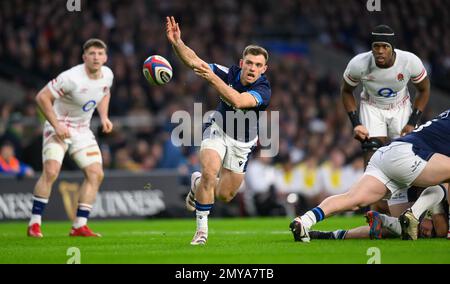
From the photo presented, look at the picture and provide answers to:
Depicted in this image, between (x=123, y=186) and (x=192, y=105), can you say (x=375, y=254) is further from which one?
(x=192, y=105)

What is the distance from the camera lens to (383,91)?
1178 centimetres

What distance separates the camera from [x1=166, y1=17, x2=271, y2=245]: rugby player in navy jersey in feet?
31.2

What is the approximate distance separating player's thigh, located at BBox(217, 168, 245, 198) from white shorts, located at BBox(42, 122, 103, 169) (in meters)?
2.23

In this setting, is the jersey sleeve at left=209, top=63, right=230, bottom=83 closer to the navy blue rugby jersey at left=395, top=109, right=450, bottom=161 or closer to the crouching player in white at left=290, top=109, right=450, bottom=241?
the crouching player in white at left=290, top=109, right=450, bottom=241

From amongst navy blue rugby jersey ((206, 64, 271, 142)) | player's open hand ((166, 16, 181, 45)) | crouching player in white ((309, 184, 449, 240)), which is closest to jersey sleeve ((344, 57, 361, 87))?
navy blue rugby jersey ((206, 64, 271, 142))

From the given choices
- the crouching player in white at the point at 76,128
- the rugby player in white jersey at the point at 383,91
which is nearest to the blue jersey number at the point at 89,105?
the crouching player in white at the point at 76,128

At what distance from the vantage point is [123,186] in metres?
18.4

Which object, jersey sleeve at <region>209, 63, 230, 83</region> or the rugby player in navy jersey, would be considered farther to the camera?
jersey sleeve at <region>209, 63, 230, 83</region>

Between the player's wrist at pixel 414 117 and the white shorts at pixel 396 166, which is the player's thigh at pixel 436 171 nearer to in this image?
the white shorts at pixel 396 166

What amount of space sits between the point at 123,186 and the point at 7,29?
7.54 metres

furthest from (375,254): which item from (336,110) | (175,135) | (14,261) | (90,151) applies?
(336,110)

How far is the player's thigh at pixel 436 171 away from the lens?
9.48 metres

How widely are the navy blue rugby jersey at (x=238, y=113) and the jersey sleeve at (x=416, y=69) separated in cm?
213

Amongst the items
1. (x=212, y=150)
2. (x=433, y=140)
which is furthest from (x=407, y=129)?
(x=212, y=150)
